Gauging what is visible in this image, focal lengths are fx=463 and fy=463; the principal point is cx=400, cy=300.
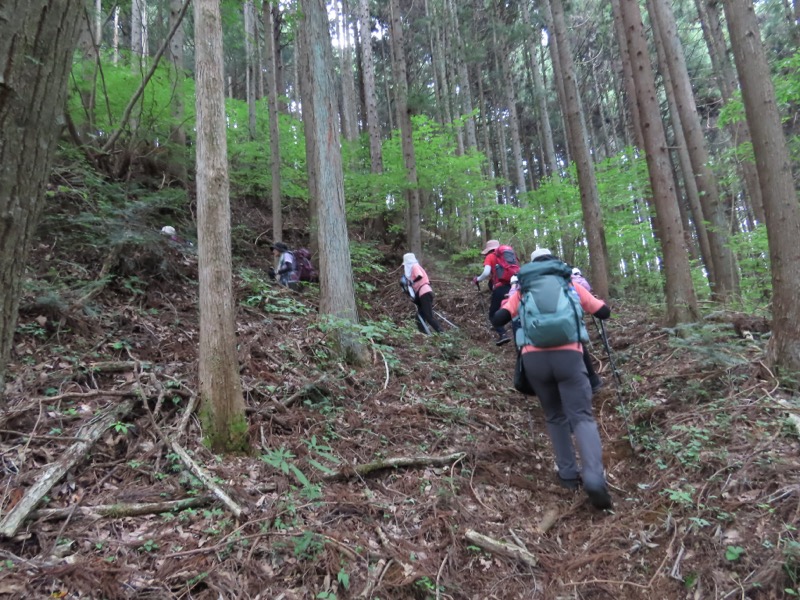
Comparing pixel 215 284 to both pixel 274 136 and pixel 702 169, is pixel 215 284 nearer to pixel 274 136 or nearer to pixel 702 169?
pixel 274 136

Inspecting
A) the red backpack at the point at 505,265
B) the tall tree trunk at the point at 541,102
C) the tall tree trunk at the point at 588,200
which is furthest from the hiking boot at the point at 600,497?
the tall tree trunk at the point at 541,102

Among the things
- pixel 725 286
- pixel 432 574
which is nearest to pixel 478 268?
pixel 725 286

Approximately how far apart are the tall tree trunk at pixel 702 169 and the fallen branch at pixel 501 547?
975cm

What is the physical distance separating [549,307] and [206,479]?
3083 mm

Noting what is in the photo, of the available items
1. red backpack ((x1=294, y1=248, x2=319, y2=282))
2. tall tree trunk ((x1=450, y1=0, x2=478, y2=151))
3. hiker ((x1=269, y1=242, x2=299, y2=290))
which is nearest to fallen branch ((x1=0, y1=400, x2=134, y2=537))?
hiker ((x1=269, y1=242, x2=299, y2=290))

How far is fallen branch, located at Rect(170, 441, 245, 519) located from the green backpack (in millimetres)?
2722

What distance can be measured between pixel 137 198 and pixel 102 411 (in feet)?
18.2

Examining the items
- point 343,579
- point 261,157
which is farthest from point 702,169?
point 343,579

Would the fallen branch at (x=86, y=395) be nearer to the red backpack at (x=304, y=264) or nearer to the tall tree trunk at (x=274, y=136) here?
the red backpack at (x=304, y=264)

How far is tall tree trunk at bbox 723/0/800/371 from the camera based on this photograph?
4645 millimetres

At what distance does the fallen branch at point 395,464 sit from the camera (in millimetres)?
3932

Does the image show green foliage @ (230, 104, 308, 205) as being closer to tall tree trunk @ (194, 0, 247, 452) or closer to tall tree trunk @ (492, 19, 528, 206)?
tall tree trunk @ (194, 0, 247, 452)

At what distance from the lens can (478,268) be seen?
14.4 metres

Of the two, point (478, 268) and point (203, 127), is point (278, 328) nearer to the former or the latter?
point (203, 127)
